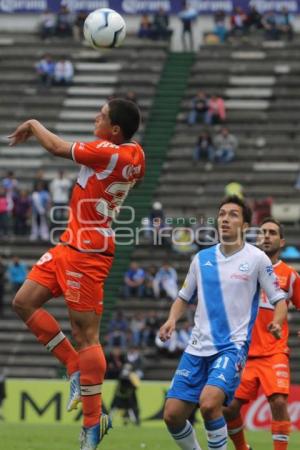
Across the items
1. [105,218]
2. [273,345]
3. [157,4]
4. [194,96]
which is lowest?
[273,345]

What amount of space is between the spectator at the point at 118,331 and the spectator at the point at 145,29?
13553mm

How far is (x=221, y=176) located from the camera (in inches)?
1519

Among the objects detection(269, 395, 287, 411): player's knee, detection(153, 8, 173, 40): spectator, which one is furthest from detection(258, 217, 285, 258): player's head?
detection(153, 8, 173, 40): spectator

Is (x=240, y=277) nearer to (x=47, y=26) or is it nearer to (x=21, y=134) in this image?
(x=21, y=134)

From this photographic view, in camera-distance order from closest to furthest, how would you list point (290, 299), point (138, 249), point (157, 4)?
point (290, 299), point (138, 249), point (157, 4)

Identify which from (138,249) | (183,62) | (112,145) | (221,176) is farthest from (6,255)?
(112,145)

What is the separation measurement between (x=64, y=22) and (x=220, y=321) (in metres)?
33.4

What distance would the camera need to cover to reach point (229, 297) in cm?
1247

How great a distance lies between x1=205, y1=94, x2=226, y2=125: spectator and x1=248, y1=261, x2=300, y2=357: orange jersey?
2516 cm

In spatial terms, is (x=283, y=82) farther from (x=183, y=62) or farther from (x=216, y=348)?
(x=216, y=348)

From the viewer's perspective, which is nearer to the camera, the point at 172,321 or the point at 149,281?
the point at 172,321

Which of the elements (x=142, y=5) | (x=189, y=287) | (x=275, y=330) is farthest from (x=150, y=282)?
(x=275, y=330)

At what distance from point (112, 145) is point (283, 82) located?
96.6 feet

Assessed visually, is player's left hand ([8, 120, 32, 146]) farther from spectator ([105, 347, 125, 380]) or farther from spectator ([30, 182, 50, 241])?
spectator ([30, 182, 50, 241])
